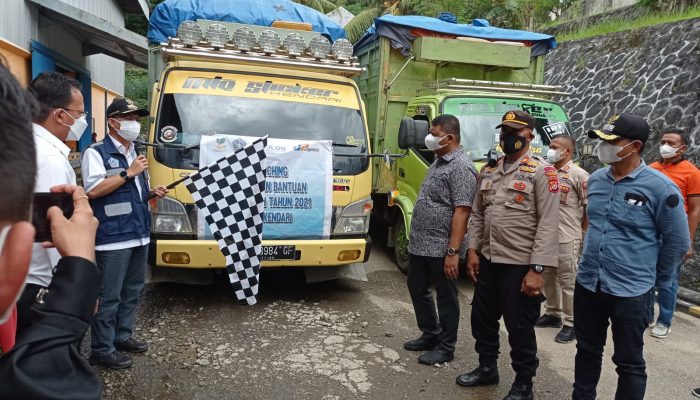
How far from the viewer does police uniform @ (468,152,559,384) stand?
3.21 m

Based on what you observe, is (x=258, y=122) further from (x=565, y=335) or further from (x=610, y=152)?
(x=565, y=335)

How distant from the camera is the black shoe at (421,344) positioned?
4.17 metres

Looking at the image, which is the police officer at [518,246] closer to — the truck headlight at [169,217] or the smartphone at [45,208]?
the truck headlight at [169,217]

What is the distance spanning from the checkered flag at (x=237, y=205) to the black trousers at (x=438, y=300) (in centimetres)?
125

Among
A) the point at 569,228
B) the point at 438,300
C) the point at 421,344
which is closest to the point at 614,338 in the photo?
the point at 438,300

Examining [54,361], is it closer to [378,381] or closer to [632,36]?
[378,381]

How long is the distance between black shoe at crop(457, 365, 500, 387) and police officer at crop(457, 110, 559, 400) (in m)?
0.14

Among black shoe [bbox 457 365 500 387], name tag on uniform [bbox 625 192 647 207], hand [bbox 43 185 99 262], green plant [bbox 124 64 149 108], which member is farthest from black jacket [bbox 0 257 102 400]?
green plant [bbox 124 64 149 108]

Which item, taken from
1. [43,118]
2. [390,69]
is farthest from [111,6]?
[43,118]

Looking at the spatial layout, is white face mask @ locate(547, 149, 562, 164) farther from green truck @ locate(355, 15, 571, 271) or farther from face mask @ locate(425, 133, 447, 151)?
face mask @ locate(425, 133, 447, 151)

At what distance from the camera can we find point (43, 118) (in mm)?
2662

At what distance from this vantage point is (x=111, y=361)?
11.8ft

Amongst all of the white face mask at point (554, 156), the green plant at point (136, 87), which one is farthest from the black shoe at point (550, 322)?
the green plant at point (136, 87)

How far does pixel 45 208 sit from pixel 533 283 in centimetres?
270
